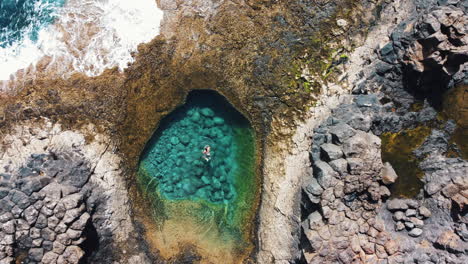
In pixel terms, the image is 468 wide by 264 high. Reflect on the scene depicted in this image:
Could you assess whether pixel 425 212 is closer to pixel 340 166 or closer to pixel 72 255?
pixel 340 166

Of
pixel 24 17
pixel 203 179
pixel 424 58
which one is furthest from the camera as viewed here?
pixel 203 179

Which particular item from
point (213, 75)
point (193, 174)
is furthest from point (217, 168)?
point (213, 75)

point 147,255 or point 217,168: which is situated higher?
point 217,168

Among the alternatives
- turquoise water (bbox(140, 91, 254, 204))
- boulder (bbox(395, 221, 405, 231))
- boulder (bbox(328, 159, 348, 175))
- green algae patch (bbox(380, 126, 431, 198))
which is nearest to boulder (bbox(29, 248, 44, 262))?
turquoise water (bbox(140, 91, 254, 204))

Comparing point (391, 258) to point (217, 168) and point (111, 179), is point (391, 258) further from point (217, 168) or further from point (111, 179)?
point (111, 179)

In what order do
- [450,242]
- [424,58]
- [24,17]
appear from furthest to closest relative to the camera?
[24,17] → [424,58] → [450,242]

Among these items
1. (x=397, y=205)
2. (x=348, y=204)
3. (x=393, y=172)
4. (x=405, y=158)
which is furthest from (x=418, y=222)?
(x=348, y=204)
